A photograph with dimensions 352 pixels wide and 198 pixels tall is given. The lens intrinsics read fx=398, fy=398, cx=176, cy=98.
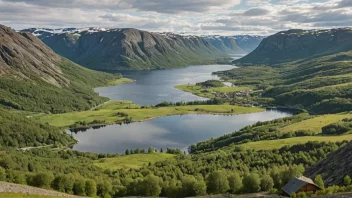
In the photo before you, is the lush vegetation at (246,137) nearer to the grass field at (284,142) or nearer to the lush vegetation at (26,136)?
the grass field at (284,142)

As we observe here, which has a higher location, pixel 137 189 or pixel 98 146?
pixel 137 189

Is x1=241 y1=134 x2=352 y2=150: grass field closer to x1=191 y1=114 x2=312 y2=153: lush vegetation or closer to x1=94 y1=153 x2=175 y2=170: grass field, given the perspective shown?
x1=191 y1=114 x2=312 y2=153: lush vegetation

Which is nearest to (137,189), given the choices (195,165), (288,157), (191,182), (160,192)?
(160,192)

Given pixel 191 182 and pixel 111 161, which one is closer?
pixel 191 182

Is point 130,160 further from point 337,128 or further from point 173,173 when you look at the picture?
point 337,128

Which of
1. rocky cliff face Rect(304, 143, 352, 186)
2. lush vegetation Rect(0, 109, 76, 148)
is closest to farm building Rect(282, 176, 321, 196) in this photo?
rocky cliff face Rect(304, 143, 352, 186)

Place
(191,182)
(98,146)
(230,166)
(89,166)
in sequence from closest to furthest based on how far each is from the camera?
(191,182), (230,166), (89,166), (98,146)

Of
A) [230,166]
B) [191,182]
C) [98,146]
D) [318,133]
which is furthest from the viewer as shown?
[98,146]

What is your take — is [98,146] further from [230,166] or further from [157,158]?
[230,166]
